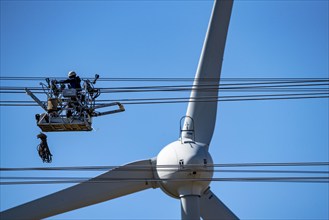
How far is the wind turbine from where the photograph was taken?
107ft

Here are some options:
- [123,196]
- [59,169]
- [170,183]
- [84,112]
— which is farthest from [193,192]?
[59,169]

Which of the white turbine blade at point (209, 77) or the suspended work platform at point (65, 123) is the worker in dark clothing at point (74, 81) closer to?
the suspended work platform at point (65, 123)

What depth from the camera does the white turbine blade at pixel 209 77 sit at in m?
34.1

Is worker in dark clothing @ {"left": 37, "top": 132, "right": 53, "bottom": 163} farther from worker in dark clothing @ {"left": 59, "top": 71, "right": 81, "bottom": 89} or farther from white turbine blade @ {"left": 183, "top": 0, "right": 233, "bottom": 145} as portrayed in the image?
white turbine blade @ {"left": 183, "top": 0, "right": 233, "bottom": 145}

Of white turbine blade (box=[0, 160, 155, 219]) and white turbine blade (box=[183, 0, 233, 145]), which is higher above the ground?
white turbine blade (box=[183, 0, 233, 145])

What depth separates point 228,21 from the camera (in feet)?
118

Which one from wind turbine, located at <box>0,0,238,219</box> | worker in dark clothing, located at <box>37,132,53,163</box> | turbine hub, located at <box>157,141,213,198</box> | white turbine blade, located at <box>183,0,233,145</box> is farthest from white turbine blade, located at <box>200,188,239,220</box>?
worker in dark clothing, located at <box>37,132,53,163</box>

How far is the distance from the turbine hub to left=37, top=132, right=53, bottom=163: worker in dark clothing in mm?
4366

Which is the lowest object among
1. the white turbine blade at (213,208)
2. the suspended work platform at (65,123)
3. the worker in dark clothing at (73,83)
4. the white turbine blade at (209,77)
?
the white turbine blade at (213,208)

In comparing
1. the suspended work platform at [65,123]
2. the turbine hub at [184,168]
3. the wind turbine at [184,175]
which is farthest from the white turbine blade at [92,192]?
the suspended work platform at [65,123]

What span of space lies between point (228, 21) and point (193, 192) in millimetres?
7149

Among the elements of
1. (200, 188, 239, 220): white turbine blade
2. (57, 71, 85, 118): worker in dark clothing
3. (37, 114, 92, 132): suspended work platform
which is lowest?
(200, 188, 239, 220): white turbine blade

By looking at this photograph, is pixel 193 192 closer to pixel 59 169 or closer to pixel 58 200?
pixel 58 200

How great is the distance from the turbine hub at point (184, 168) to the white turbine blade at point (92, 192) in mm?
981
